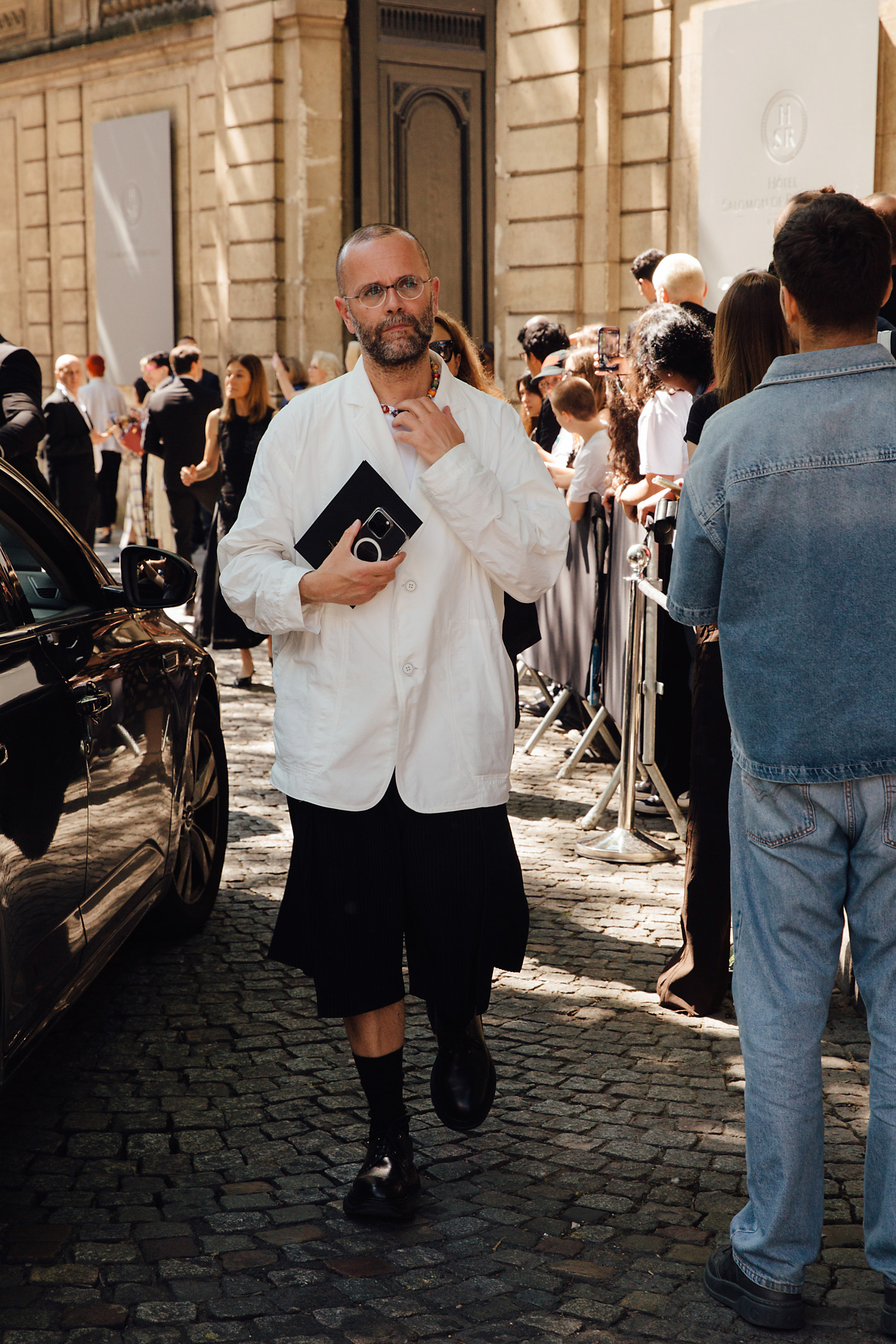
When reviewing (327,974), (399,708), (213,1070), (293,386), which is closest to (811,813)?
(399,708)

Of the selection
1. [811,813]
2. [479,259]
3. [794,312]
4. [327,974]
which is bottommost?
[327,974]

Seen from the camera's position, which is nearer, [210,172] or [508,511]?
[508,511]

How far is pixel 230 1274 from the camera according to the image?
9.73 ft

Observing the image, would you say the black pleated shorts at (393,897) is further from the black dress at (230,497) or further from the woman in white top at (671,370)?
the black dress at (230,497)

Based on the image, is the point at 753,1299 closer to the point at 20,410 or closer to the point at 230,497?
the point at 20,410

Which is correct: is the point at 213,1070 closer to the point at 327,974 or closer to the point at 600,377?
the point at 327,974

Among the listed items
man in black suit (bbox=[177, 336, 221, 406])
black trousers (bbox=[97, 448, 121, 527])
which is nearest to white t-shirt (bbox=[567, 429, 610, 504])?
man in black suit (bbox=[177, 336, 221, 406])

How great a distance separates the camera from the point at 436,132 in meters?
15.0

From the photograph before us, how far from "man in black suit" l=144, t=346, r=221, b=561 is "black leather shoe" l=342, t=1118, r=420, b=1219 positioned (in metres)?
9.25

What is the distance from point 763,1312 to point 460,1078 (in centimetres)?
89

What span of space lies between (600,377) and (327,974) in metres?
4.99

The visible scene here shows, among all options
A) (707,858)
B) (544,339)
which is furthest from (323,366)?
(707,858)

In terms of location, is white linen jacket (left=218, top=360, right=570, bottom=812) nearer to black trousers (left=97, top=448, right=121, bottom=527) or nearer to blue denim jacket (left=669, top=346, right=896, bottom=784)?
blue denim jacket (left=669, top=346, right=896, bottom=784)

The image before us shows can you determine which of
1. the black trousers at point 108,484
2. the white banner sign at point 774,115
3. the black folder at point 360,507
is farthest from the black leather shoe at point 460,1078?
the black trousers at point 108,484
